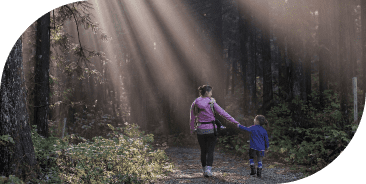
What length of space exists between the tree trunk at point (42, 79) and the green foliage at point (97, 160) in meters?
0.22

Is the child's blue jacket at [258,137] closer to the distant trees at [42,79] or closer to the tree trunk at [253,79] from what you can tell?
the tree trunk at [253,79]

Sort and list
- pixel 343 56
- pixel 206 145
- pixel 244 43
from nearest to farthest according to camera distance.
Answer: pixel 343 56
pixel 244 43
pixel 206 145

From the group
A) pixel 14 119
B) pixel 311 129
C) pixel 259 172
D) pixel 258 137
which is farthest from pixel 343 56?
pixel 14 119

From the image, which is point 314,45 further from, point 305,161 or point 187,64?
point 187,64

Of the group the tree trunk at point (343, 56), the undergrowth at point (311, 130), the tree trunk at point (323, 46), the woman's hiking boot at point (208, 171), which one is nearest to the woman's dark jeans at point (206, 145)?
the woman's hiking boot at point (208, 171)

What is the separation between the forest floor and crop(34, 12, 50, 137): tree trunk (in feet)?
7.16

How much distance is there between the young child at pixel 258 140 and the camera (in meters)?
4.20

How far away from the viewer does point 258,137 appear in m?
4.34

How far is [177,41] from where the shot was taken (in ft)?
16.3

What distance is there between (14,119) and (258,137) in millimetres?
4112

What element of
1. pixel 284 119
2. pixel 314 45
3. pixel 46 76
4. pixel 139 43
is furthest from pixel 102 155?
pixel 314 45

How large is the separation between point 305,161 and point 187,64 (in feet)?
9.21

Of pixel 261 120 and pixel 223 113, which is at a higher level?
pixel 223 113

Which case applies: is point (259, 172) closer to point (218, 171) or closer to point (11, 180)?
point (218, 171)
